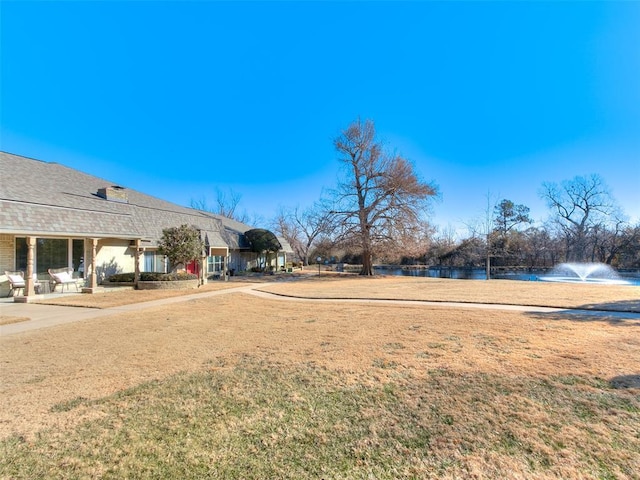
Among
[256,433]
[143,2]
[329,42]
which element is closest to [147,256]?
[143,2]

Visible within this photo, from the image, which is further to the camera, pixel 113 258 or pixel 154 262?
pixel 154 262

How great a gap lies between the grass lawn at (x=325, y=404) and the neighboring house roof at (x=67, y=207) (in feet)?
23.8

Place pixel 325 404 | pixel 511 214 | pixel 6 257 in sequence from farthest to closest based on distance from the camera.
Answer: pixel 511 214 → pixel 6 257 → pixel 325 404

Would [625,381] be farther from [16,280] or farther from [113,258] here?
[113,258]

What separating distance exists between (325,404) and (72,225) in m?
14.4

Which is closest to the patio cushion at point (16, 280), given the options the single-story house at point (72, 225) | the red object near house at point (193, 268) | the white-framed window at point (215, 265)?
the single-story house at point (72, 225)

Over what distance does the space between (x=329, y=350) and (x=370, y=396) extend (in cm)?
185

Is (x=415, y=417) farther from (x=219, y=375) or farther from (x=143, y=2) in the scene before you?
(x=143, y=2)

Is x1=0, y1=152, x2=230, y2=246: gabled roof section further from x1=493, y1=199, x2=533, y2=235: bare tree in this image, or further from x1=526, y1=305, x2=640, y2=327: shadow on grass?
x1=493, y1=199, x2=533, y2=235: bare tree

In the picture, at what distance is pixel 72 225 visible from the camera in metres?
12.8

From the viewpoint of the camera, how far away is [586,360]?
475 centimetres

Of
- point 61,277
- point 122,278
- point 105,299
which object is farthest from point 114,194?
point 105,299

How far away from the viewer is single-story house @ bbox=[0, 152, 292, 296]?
1168 cm

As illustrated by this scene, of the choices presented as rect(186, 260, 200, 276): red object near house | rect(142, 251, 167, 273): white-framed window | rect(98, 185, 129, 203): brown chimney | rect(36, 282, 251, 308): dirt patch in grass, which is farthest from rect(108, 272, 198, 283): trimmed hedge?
rect(98, 185, 129, 203): brown chimney
